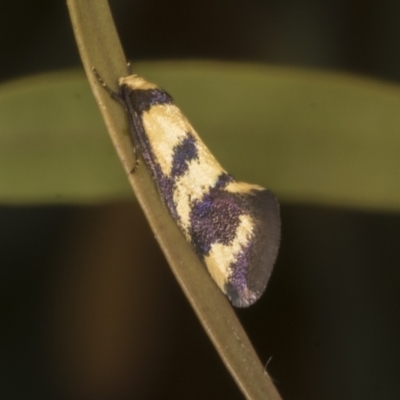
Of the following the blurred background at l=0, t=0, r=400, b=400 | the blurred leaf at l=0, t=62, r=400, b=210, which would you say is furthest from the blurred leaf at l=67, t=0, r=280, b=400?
the blurred background at l=0, t=0, r=400, b=400

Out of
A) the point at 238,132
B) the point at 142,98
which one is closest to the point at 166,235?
the point at 142,98

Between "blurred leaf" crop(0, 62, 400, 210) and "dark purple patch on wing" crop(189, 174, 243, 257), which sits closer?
"dark purple patch on wing" crop(189, 174, 243, 257)

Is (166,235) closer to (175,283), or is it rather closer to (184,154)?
(184,154)

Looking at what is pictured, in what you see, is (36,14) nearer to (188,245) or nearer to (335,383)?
(188,245)

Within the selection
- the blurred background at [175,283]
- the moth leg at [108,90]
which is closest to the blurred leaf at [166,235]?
the moth leg at [108,90]

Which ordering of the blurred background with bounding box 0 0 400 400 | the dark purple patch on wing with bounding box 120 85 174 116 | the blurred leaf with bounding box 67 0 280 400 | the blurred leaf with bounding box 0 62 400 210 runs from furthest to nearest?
the blurred background with bounding box 0 0 400 400, the blurred leaf with bounding box 0 62 400 210, the dark purple patch on wing with bounding box 120 85 174 116, the blurred leaf with bounding box 67 0 280 400

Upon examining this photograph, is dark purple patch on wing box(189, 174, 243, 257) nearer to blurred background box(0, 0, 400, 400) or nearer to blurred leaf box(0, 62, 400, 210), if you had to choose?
blurred leaf box(0, 62, 400, 210)

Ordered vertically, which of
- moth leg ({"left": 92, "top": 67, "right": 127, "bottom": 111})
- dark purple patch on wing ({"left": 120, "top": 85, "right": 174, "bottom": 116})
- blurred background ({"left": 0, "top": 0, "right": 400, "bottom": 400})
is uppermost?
moth leg ({"left": 92, "top": 67, "right": 127, "bottom": 111})
